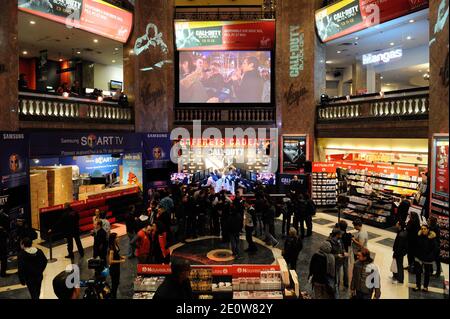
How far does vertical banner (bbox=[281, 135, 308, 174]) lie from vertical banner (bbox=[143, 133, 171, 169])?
5124 millimetres

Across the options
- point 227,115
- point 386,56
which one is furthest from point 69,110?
point 386,56

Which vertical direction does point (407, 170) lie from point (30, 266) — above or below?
above

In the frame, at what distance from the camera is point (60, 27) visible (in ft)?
40.7

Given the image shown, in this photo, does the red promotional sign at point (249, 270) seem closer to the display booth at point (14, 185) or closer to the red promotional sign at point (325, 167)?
the display booth at point (14, 185)

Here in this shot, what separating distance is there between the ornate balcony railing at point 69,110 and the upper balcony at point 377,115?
8.37 m

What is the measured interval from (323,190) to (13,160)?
429 inches

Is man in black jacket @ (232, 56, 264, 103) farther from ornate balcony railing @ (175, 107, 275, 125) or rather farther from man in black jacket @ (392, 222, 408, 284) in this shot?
man in black jacket @ (392, 222, 408, 284)

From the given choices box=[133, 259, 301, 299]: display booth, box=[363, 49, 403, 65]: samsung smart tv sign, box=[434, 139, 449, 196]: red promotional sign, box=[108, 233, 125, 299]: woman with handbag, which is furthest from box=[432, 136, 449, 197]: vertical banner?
box=[363, 49, 403, 65]: samsung smart tv sign

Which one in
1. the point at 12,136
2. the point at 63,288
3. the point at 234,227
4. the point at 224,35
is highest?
the point at 224,35

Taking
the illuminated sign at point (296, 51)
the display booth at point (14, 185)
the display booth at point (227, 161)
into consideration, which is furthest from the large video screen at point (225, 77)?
the display booth at point (14, 185)

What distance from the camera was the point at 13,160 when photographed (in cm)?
859

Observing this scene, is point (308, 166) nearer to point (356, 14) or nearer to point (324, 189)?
point (324, 189)

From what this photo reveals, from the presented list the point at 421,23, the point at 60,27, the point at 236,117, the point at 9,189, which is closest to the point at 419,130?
the point at 421,23

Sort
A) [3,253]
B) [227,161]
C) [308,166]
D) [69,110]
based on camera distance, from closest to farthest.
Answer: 1. [3,253]
2. [69,110]
3. [308,166]
4. [227,161]
